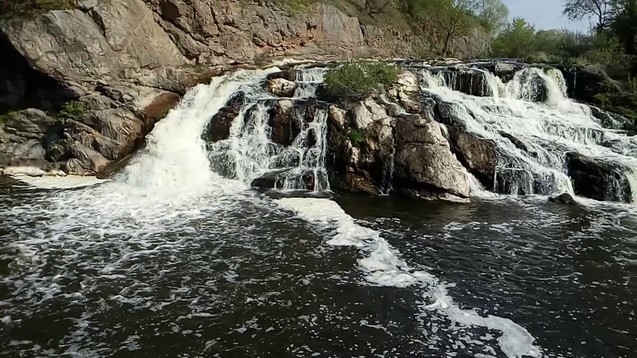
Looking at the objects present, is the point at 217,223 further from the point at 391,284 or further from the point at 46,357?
the point at 46,357

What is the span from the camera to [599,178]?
14.2m

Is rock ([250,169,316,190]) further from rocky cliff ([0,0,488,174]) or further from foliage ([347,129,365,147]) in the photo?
rocky cliff ([0,0,488,174])

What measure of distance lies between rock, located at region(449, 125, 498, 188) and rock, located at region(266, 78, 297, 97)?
649 centimetres

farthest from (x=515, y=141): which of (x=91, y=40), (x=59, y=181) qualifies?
(x=91, y=40)

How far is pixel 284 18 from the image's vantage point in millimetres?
27875

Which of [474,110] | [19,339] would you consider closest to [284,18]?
[474,110]

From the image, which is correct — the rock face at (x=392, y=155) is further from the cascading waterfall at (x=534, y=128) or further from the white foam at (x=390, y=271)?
the white foam at (x=390, y=271)

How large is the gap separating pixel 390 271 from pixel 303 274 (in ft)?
5.33

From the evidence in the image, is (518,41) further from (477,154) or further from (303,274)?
(303,274)

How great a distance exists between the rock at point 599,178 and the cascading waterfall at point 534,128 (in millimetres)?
103

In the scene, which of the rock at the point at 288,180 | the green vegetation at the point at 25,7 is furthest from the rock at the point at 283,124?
the green vegetation at the point at 25,7

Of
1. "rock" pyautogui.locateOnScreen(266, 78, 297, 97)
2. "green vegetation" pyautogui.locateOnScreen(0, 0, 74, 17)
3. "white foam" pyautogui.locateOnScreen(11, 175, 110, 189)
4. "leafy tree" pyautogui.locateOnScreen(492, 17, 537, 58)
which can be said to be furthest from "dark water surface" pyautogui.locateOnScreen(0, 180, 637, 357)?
"leafy tree" pyautogui.locateOnScreen(492, 17, 537, 58)

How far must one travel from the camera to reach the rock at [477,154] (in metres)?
15.0

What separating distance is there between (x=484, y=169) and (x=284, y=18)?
1718 centimetres
